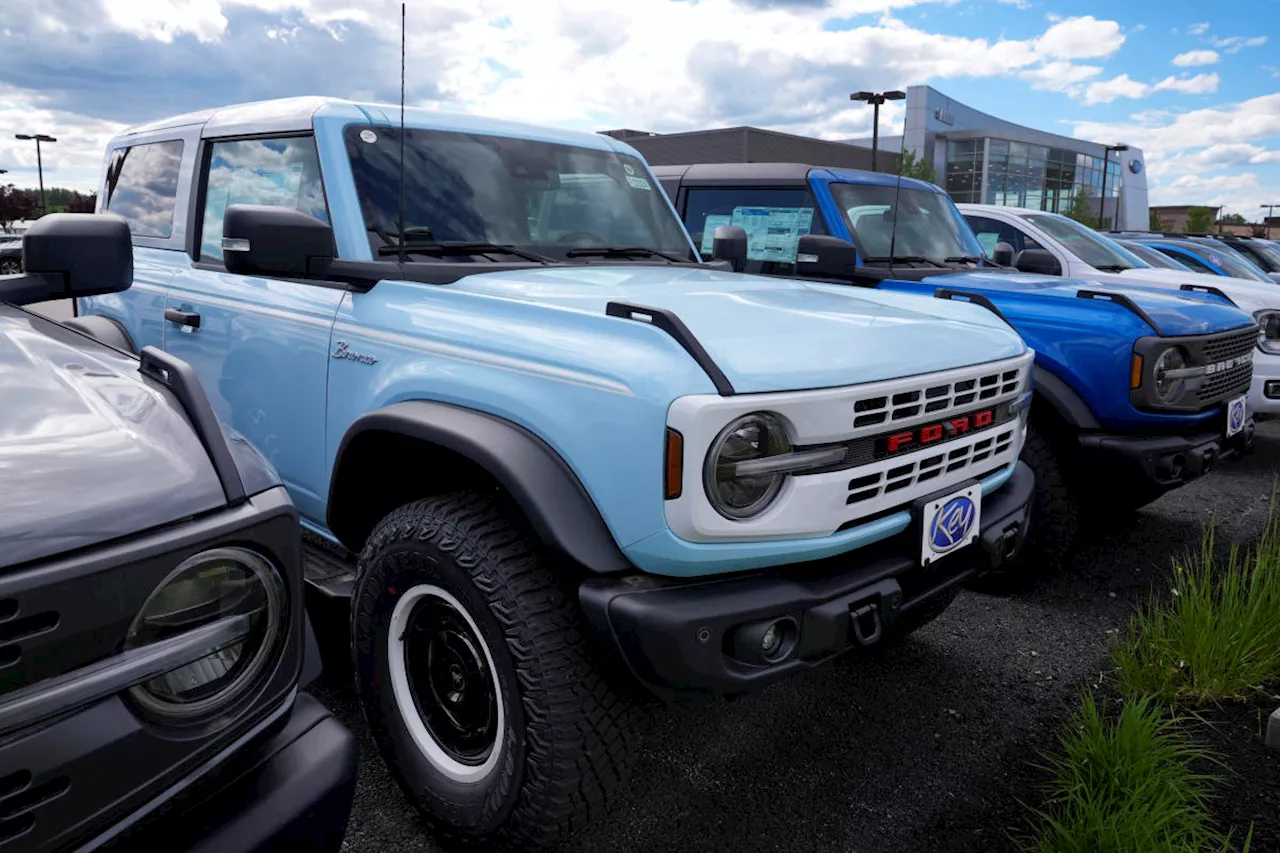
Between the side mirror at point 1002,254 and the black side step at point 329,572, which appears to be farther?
the side mirror at point 1002,254

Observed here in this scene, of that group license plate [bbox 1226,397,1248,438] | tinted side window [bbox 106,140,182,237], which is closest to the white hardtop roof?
tinted side window [bbox 106,140,182,237]

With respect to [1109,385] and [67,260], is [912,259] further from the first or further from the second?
[67,260]

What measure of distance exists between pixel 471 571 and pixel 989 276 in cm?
422

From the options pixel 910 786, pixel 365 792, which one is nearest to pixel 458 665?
pixel 365 792

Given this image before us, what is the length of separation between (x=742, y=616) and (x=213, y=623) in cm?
102

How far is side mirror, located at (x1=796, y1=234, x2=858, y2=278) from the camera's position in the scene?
4535 millimetres

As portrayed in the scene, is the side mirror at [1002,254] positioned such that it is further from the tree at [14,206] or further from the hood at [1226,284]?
the tree at [14,206]

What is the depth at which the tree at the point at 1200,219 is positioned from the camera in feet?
179

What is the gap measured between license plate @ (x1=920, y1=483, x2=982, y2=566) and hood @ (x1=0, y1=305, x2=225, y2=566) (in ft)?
5.43

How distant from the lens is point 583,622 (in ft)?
6.72

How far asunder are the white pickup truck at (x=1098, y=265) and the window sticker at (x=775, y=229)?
1.72 metres

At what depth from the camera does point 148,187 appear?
4.13 metres

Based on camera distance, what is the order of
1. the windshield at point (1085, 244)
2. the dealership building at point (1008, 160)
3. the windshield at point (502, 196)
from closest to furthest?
the windshield at point (502, 196), the windshield at point (1085, 244), the dealership building at point (1008, 160)

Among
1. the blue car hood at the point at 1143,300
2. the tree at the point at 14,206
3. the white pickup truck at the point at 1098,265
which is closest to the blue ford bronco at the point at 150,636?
the blue car hood at the point at 1143,300
